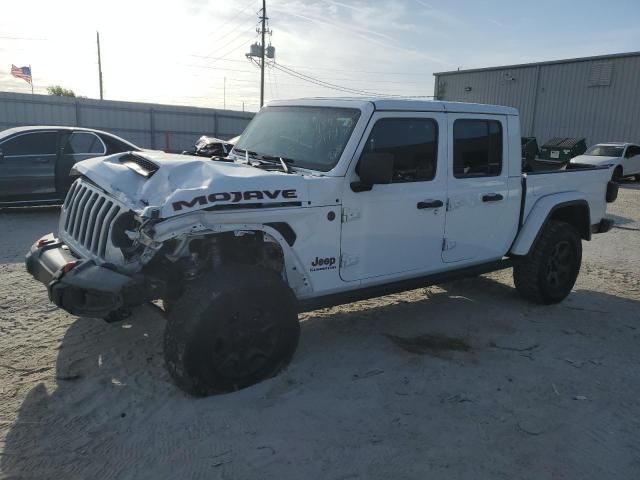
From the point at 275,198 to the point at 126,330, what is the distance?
1.99m

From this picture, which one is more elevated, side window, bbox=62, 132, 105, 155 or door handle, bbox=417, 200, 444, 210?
side window, bbox=62, 132, 105, 155

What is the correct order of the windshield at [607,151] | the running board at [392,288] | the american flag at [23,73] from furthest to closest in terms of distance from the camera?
1. the american flag at [23,73]
2. the windshield at [607,151]
3. the running board at [392,288]

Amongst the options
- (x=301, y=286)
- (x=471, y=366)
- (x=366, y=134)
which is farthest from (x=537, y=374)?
(x=366, y=134)

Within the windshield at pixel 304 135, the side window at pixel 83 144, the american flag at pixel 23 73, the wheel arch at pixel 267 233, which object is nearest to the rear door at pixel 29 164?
the side window at pixel 83 144

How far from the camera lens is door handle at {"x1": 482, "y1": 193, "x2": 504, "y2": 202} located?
4816 mm

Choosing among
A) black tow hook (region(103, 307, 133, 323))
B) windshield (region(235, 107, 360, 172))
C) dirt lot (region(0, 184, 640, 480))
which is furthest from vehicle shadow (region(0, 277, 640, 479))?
windshield (region(235, 107, 360, 172))

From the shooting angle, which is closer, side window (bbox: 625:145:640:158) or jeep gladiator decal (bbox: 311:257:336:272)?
jeep gladiator decal (bbox: 311:257:336:272)

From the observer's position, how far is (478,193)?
4.77 metres

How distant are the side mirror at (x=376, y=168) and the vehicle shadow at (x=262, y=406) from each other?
1.43 metres

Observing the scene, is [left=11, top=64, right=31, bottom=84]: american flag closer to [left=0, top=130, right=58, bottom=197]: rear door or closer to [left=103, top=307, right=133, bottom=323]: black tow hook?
[left=0, top=130, right=58, bottom=197]: rear door

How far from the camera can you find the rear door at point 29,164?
28.5 feet

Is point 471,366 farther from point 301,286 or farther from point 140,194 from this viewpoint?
point 140,194

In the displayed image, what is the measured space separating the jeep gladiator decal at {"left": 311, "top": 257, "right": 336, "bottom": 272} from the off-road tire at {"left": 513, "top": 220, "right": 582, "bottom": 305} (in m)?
2.42

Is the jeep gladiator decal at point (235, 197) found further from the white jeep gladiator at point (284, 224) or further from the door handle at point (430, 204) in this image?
the door handle at point (430, 204)
